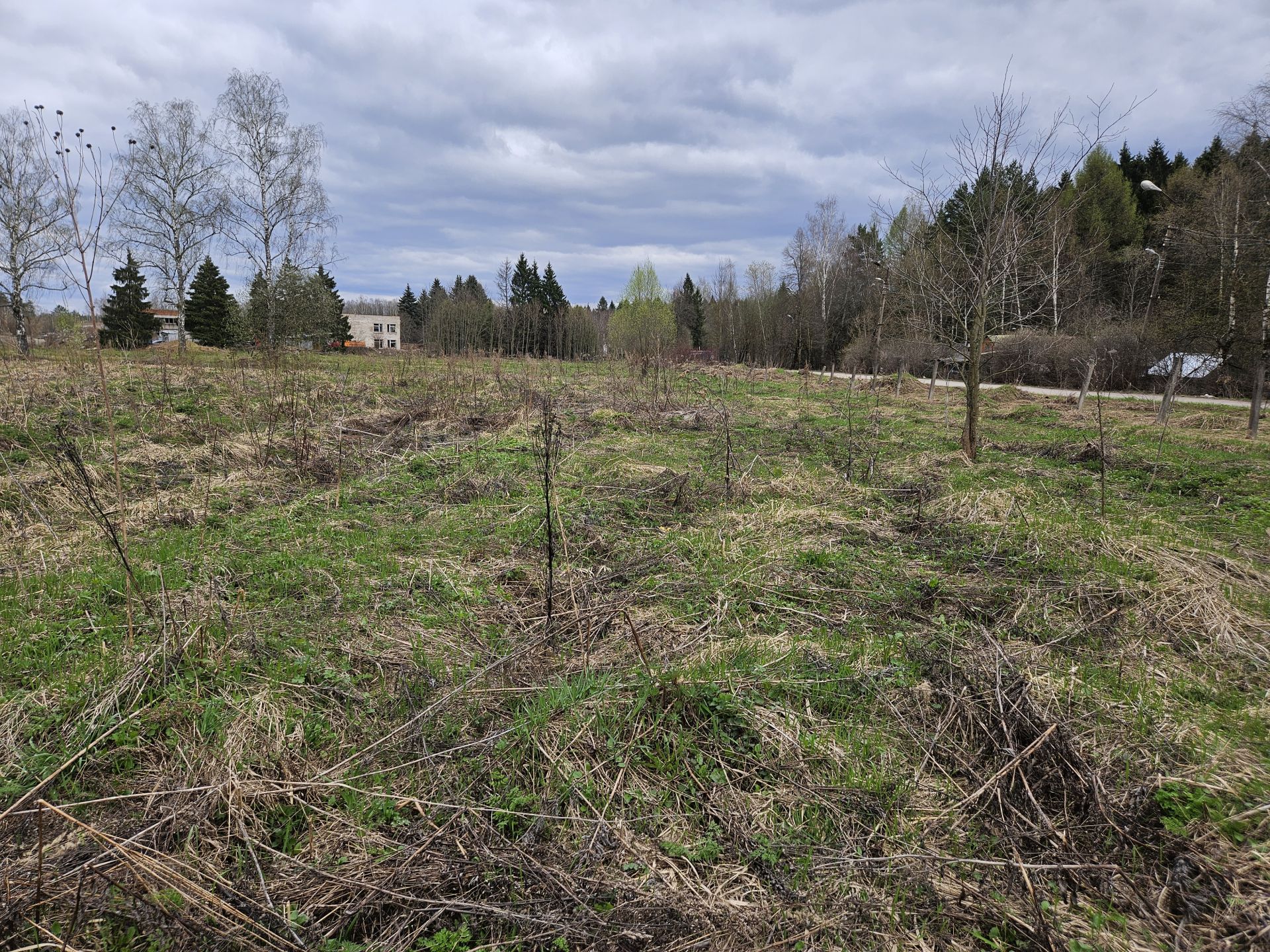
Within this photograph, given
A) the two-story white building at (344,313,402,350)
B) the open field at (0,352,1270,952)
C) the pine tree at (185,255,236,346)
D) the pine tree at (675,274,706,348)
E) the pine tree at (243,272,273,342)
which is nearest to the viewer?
the open field at (0,352,1270,952)

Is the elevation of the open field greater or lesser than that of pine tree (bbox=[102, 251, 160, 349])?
lesser

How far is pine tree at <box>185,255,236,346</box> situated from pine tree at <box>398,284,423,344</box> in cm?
1949

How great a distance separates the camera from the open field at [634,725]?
1.85m

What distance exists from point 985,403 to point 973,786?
17773mm

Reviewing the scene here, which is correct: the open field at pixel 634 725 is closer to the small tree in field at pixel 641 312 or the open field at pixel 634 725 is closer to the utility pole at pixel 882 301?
the utility pole at pixel 882 301

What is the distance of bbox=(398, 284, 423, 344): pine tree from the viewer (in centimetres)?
5466

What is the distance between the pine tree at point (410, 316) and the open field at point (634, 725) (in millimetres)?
52426

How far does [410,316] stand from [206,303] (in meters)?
23.8

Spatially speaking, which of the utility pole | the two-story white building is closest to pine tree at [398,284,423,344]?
the two-story white building

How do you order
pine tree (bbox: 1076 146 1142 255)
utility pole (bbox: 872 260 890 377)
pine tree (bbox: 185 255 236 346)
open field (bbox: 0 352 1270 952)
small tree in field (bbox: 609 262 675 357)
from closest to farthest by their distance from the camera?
open field (bbox: 0 352 1270 952), utility pole (bbox: 872 260 890 377), pine tree (bbox: 1076 146 1142 255), pine tree (bbox: 185 255 236 346), small tree in field (bbox: 609 262 675 357)

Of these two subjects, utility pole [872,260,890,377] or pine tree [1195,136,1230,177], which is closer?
utility pole [872,260,890,377]

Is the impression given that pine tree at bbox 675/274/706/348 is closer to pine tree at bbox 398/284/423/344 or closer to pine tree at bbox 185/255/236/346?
pine tree at bbox 398/284/423/344

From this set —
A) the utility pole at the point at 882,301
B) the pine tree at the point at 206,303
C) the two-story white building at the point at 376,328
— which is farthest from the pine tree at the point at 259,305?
the two-story white building at the point at 376,328

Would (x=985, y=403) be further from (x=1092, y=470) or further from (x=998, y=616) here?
(x=998, y=616)
